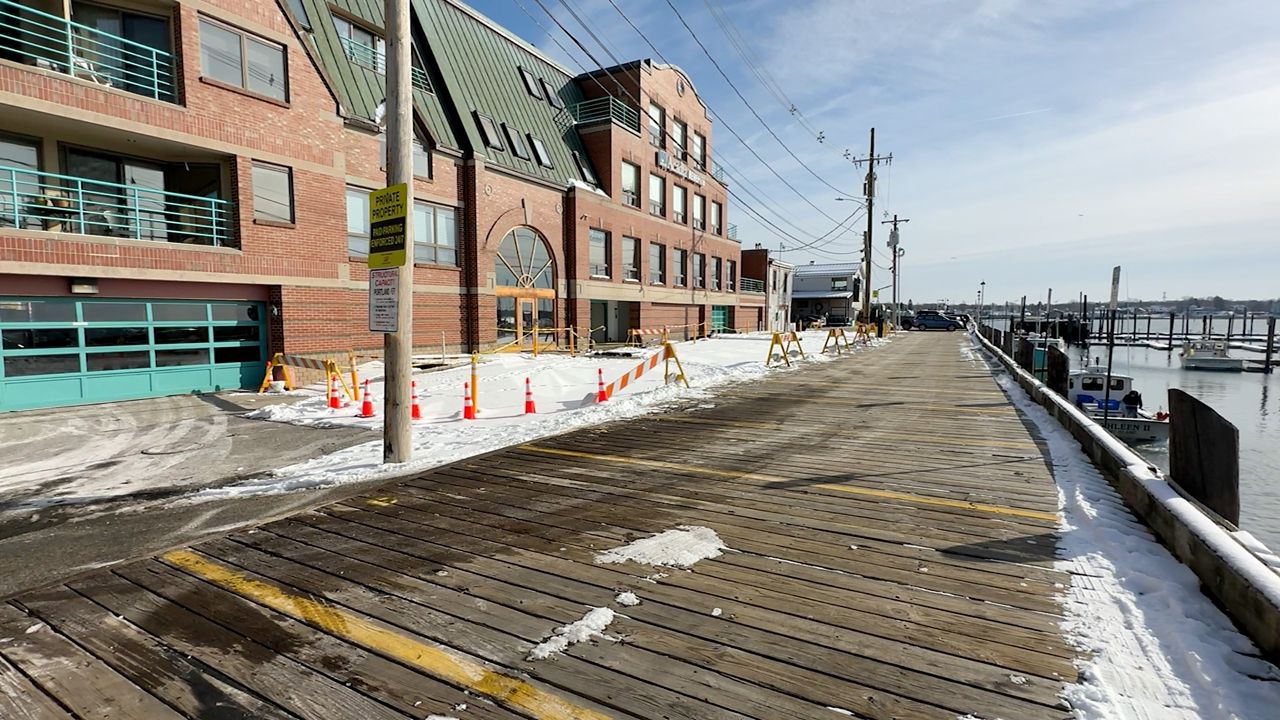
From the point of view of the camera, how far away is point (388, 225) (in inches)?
275

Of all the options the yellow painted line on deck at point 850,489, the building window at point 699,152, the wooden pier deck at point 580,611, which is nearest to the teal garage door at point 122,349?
the yellow painted line on deck at point 850,489

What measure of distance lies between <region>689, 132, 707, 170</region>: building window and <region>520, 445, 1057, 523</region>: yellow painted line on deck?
30772 millimetres

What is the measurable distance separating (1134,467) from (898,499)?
84.5 inches

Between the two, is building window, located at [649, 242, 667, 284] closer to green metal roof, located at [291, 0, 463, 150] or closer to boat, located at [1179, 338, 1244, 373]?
green metal roof, located at [291, 0, 463, 150]

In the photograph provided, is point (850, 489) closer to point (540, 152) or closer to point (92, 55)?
point (92, 55)

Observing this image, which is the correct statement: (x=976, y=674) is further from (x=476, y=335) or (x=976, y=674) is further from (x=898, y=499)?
(x=476, y=335)

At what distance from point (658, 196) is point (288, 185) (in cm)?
1992

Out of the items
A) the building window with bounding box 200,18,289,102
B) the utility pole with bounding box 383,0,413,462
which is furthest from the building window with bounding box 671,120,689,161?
the utility pole with bounding box 383,0,413,462

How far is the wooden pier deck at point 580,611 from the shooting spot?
2.69 metres

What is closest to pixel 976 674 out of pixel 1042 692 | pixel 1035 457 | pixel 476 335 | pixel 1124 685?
pixel 1042 692

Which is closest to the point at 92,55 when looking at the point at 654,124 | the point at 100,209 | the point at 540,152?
the point at 100,209

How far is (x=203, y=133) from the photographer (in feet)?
44.6

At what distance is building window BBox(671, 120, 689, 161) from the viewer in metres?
33.0

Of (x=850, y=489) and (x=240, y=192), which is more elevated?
(x=240, y=192)
